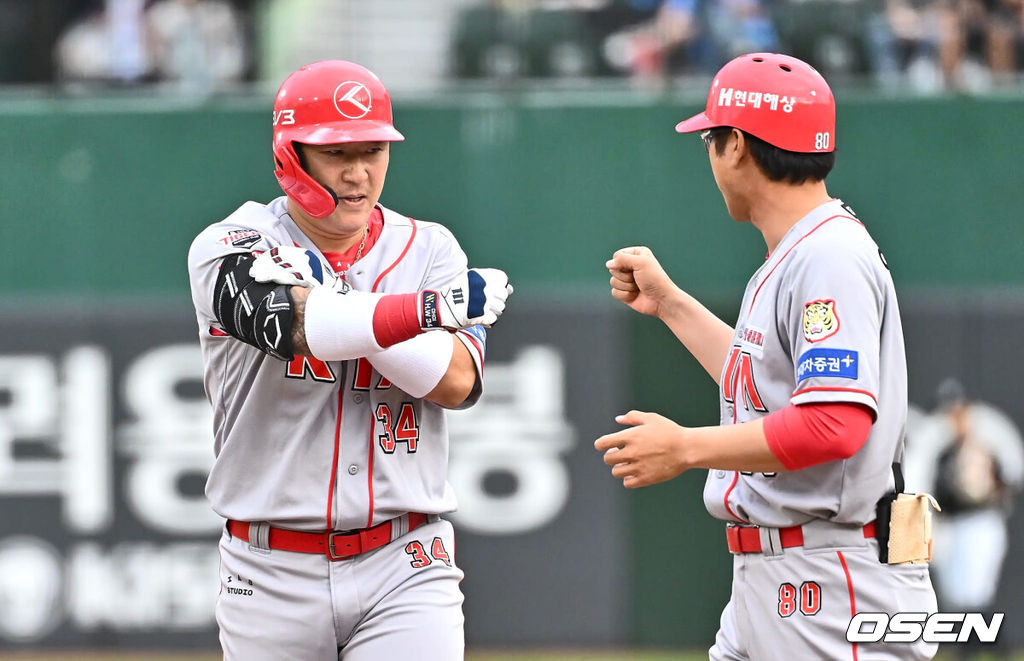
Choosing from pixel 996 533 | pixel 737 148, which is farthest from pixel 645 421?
pixel 996 533

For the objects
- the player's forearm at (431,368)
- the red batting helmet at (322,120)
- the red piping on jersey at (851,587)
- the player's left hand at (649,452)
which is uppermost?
the red batting helmet at (322,120)

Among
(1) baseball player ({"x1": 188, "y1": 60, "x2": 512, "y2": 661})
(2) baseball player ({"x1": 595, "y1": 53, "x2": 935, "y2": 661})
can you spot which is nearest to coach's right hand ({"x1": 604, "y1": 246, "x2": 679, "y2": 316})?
(2) baseball player ({"x1": 595, "y1": 53, "x2": 935, "y2": 661})

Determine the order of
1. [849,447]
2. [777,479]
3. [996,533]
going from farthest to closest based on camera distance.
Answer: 1. [996,533]
2. [777,479]
3. [849,447]

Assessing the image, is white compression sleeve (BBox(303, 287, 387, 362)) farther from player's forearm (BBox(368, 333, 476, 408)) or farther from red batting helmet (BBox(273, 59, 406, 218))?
red batting helmet (BBox(273, 59, 406, 218))

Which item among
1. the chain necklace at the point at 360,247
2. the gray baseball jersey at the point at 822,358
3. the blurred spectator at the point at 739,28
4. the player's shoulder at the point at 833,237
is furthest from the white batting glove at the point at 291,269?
the blurred spectator at the point at 739,28

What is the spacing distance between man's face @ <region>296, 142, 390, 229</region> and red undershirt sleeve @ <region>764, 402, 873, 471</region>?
1181 millimetres

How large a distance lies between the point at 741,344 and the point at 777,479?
0.35m

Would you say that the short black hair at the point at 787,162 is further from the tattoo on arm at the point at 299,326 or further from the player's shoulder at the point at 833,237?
the tattoo on arm at the point at 299,326

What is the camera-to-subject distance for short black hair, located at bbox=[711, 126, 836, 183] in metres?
3.41

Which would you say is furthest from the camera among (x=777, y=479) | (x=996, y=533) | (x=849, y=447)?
(x=996, y=533)

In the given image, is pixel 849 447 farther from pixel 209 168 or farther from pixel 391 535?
pixel 209 168

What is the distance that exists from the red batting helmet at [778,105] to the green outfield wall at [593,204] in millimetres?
5154

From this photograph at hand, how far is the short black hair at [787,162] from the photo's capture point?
3.41 metres

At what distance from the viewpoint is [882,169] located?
28.6 feet
